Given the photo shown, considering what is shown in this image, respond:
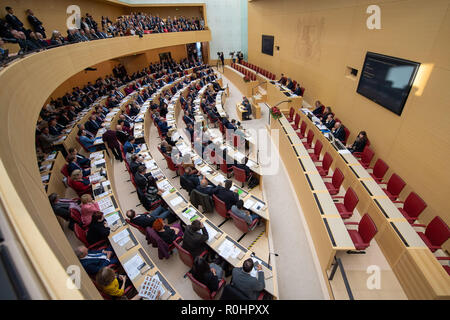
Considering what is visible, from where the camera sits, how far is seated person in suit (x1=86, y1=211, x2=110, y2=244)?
165 inches

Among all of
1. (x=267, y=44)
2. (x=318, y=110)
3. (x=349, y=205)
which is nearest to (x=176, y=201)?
(x=349, y=205)

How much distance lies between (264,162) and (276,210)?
2.42 m

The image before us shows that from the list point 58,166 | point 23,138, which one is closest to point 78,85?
point 58,166

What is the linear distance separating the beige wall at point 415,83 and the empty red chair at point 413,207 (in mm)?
566

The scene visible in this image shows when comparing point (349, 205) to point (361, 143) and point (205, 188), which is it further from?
point (205, 188)

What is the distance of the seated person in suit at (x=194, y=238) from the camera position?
12.9 feet

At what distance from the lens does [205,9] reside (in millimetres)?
21094

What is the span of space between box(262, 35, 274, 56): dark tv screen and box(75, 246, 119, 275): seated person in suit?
1599 cm

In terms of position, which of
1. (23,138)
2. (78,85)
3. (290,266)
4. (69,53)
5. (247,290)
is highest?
(69,53)

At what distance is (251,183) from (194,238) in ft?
9.96

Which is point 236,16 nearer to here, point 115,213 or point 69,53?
point 69,53

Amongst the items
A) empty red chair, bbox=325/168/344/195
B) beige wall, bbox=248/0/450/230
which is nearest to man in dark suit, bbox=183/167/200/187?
empty red chair, bbox=325/168/344/195

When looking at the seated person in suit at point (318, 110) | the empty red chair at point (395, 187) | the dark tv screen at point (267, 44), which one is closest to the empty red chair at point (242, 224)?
the empty red chair at point (395, 187)

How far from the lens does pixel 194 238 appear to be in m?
4.00
